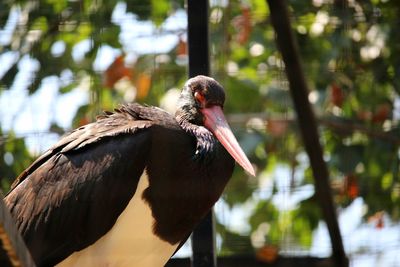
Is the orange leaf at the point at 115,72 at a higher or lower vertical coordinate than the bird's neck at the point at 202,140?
higher

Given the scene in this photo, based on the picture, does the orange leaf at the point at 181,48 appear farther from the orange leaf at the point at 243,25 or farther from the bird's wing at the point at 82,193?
the bird's wing at the point at 82,193

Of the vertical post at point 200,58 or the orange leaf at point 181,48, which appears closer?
the vertical post at point 200,58

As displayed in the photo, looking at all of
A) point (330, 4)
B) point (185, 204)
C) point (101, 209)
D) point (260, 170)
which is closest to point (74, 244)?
point (101, 209)

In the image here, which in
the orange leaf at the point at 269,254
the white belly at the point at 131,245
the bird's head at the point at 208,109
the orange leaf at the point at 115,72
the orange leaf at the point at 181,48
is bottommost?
the orange leaf at the point at 269,254

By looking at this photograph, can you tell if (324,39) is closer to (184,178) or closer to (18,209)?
(184,178)

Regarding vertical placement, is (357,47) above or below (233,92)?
above

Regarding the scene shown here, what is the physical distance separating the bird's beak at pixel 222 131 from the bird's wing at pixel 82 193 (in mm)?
194

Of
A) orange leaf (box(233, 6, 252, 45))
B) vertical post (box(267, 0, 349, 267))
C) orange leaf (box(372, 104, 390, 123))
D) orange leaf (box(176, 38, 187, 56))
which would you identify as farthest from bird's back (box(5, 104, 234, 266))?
vertical post (box(267, 0, 349, 267))

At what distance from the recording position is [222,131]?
238cm

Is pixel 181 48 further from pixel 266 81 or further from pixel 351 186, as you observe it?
pixel 351 186

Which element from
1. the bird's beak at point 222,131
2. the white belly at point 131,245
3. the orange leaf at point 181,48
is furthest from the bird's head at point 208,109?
the white belly at point 131,245

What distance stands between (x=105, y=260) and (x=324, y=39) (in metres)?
0.82

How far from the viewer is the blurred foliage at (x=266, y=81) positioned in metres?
2.21

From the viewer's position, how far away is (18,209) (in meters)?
2.26
